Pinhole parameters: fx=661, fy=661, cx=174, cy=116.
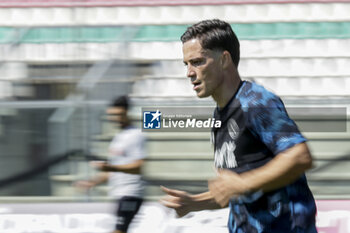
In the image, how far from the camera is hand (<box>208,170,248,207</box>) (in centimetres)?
162

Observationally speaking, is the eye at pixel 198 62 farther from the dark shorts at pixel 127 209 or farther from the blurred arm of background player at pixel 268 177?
the dark shorts at pixel 127 209

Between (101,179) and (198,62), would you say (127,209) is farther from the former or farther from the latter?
(198,62)

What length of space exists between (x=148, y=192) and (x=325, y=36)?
2.10 meters

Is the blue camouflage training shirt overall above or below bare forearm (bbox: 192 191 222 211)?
above

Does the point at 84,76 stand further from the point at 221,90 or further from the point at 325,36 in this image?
the point at 221,90

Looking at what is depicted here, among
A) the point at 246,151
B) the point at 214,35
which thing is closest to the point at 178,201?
the point at 246,151

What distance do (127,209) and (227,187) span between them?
102 inches

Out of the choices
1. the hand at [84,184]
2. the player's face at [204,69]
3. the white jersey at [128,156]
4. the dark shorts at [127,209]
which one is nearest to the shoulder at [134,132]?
the white jersey at [128,156]

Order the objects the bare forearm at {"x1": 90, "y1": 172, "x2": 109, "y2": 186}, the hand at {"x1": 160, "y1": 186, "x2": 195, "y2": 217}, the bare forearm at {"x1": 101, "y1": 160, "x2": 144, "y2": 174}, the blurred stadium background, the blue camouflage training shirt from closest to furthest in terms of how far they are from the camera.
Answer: the blue camouflage training shirt < the hand at {"x1": 160, "y1": 186, "x2": 195, "y2": 217} < the bare forearm at {"x1": 101, "y1": 160, "x2": 144, "y2": 174} < the bare forearm at {"x1": 90, "y1": 172, "x2": 109, "y2": 186} < the blurred stadium background

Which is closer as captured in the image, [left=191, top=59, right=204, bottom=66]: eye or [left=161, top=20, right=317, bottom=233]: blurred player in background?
[left=161, top=20, right=317, bottom=233]: blurred player in background

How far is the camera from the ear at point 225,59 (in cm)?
185

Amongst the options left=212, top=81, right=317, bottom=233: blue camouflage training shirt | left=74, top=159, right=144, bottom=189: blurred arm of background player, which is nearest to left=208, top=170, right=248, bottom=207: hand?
left=212, top=81, right=317, bottom=233: blue camouflage training shirt

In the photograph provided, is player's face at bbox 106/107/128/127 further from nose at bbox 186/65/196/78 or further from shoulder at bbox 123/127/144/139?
nose at bbox 186/65/196/78

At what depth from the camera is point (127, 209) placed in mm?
4148
